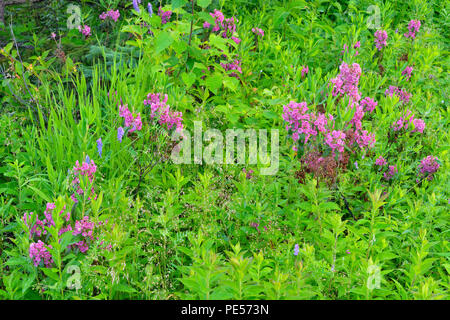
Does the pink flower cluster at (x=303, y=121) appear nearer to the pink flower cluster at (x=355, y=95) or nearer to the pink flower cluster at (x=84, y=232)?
the pink flower cluster at (x=355, y=95)

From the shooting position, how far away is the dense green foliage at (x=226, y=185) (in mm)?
2273

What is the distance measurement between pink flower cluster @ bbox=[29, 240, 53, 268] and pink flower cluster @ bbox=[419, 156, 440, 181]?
8.06 ft

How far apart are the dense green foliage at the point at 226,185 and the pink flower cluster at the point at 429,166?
0.03 metres

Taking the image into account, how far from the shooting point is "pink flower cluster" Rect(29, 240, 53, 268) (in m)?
2.25

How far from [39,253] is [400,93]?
3049 mm

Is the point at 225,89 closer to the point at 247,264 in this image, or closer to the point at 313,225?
the point at 313,225

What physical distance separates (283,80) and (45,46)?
2.58m

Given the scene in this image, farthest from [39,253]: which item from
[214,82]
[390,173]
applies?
[390,173]

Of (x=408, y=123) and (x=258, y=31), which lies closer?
(x=408, y=123)

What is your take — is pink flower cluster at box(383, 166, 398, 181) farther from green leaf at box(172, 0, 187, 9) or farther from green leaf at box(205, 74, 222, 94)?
green leaf at box(172, 0, 187, 9)

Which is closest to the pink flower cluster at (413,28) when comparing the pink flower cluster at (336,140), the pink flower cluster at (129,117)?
the pink flower cluster at (336,140)

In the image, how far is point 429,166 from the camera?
10.7ft

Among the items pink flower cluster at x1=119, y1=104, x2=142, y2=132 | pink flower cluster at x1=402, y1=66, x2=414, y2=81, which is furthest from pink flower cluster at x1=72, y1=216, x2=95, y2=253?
pink flower cluster at x1=402, y1=66, x2=414, y2=81

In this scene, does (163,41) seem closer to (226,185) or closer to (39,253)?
(226,185)
